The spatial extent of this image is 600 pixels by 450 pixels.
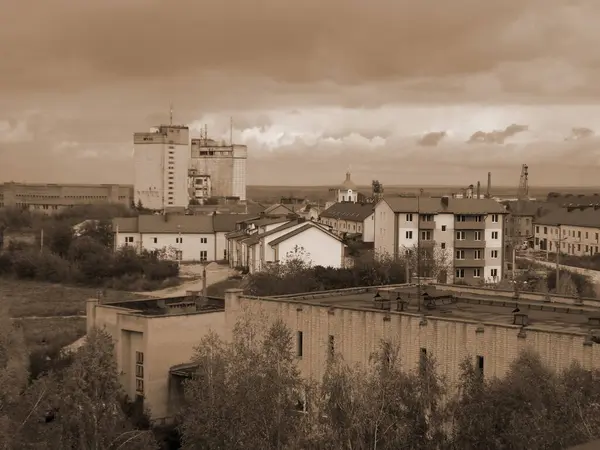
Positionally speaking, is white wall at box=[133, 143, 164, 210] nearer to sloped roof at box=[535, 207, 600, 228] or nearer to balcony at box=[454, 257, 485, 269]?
sloped roof at box=[535, 207, 600, 228]

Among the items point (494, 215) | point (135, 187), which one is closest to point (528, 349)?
point (494, 215)

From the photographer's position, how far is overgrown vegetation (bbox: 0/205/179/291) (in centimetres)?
7081

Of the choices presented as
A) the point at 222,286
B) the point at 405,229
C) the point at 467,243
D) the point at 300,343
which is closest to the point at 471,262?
the point at 467,243

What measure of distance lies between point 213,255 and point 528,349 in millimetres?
62000

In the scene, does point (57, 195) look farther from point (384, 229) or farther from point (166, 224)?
point (384, 229)

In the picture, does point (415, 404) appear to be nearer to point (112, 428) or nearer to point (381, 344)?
point (381, 344)

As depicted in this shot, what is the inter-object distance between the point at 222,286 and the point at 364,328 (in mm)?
40712

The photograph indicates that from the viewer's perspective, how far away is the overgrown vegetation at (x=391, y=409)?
53.0ft

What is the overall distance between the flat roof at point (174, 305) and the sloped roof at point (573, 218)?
55049mm

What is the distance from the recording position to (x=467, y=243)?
61625 millimetres

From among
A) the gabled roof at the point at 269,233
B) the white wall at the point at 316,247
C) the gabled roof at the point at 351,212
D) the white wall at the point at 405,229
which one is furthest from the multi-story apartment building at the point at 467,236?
the gabled roof at the point at 351,212

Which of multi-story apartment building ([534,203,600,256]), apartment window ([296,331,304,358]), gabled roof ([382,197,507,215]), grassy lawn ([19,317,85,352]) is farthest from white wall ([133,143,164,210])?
apartment window ([296,331,304,358])

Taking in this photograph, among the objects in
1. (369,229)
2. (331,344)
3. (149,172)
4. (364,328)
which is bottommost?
(331,344)

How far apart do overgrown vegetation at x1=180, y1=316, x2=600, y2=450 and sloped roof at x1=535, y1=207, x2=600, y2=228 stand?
6729 cm
